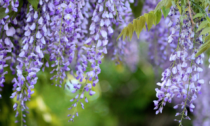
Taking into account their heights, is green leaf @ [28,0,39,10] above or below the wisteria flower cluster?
above

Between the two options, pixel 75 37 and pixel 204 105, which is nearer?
pixel 75 37

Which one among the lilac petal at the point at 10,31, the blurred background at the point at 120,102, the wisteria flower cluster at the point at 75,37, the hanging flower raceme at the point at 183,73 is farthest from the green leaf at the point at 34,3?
the blurred background at the point at 120,102

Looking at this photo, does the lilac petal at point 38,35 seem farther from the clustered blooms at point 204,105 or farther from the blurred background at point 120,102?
the blurred background at point 120,102

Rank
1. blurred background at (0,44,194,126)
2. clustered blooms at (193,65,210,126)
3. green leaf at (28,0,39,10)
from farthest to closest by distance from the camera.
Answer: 1. blurred background at (0,44,194,126)
2. clustered blooms at (193,65,210,126)
3. green leaf at (28,0,39,10)

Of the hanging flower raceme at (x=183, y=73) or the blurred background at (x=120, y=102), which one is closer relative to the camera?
the hanging flower raceme at (x=183, y=73)

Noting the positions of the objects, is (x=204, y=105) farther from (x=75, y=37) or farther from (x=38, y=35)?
(x=38, y=35)

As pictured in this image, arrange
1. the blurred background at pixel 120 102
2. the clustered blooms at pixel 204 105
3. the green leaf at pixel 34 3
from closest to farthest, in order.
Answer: the green leaf at pixel 34 3
the clustered blooms at pixel 204 105
the blurred background at pixel 120 102

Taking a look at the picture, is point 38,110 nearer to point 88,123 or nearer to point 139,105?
point 88,123

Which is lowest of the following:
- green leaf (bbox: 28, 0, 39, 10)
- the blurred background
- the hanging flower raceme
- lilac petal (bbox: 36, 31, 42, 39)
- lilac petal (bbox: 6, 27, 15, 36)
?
the hanging flower raceme

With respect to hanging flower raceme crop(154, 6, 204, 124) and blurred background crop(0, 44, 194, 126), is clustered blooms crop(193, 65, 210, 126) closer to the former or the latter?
hanging flower raceme crop(154, 6, 204, 124)

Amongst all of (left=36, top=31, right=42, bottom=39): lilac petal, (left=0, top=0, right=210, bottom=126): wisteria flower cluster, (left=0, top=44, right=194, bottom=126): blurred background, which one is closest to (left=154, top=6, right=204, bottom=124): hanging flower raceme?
(left=0, top=0, right=210, bottom=126): wisteria flower cluster

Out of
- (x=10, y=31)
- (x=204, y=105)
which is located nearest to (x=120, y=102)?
(x=204, y=105)
